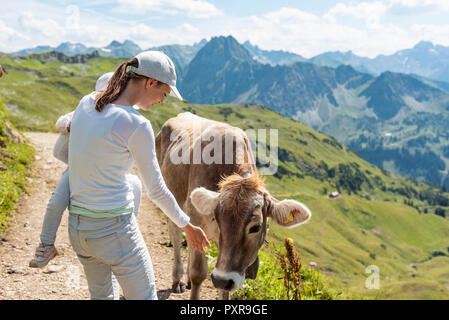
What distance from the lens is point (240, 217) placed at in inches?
205

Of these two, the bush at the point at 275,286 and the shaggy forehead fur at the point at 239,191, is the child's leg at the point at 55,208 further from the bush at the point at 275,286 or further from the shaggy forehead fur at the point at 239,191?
the bush at the point at 275,286

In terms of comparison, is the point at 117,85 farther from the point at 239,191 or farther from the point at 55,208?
the point at 239,191

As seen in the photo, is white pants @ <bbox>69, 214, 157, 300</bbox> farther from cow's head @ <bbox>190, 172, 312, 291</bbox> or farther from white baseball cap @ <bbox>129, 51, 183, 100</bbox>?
white baseball cap @ <bbox>129, 51, 183, 100</bbox>

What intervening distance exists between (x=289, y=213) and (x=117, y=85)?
3.13m

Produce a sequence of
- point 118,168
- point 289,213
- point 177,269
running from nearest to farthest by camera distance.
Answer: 1. point 118,168
2. point 289,213
3. point 177,269

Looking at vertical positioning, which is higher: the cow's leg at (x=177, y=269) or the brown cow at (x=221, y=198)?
the brown cow at (x=221, y=198)

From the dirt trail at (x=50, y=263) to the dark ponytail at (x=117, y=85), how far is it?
5.63 metres

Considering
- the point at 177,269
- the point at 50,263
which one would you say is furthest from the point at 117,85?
the point at 50,263

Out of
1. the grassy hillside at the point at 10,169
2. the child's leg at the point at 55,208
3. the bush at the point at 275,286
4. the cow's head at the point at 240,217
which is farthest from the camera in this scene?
the grassy hillside at the point at 10,169

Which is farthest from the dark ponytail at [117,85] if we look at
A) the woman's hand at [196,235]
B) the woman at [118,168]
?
the woman's hand at [196,235]

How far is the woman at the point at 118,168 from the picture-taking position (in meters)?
3.87

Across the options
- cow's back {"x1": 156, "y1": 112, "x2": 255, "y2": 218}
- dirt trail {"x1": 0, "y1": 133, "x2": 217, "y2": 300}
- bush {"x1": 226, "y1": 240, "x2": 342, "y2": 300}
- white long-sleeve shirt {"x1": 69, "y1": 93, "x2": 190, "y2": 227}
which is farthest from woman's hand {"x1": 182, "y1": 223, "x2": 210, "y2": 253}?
dirt trail {"x1": 0, "y1": 133, "x2": 217, "y2": 300}
